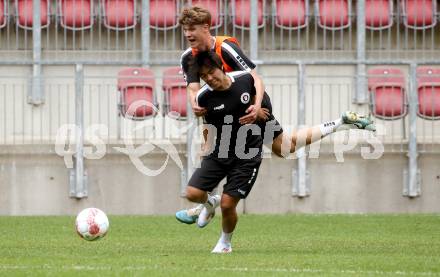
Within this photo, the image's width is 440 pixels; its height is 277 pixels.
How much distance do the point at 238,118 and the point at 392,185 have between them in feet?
21.0

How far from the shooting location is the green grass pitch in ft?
29.0

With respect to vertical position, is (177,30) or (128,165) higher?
(177,30)

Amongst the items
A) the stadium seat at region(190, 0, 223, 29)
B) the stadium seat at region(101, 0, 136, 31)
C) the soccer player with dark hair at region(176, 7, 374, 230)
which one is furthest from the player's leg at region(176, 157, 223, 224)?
the stadium seat at region(101, 0, 136, 31)

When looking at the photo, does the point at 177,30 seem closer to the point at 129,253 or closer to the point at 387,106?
the point at 387,106

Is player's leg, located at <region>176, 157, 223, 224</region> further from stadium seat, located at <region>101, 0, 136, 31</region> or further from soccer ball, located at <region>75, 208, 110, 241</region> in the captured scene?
stadium seat, located at <region>101, 0, 136, 31</region>

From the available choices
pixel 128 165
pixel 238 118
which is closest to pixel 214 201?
pixel 238 118

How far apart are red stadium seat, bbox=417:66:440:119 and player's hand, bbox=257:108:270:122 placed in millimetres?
6211

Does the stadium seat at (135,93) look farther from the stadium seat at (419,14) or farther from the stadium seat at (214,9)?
the stadium seat at (419,14)

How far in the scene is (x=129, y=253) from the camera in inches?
410

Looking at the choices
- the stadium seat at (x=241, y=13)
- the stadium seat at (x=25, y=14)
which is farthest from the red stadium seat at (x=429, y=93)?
the stadium seat at (x=25, y=14)

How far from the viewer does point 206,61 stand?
10109 mm

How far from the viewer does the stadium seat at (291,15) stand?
18109 mm

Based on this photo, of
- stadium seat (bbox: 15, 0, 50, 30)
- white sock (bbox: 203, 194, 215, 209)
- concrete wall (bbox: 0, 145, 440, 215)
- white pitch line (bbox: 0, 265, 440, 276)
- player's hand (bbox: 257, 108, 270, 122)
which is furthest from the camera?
stadium seat (bbox: 15, 0, 50, 30)

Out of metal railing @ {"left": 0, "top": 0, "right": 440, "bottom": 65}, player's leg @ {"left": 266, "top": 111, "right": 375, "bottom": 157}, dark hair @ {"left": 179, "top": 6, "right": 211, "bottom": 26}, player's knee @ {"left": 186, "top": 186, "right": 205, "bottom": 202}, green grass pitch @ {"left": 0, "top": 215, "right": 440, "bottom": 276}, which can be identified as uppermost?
metal railing @ {"left": 0, "top": 0, "right": 440, "bottom": 65}
